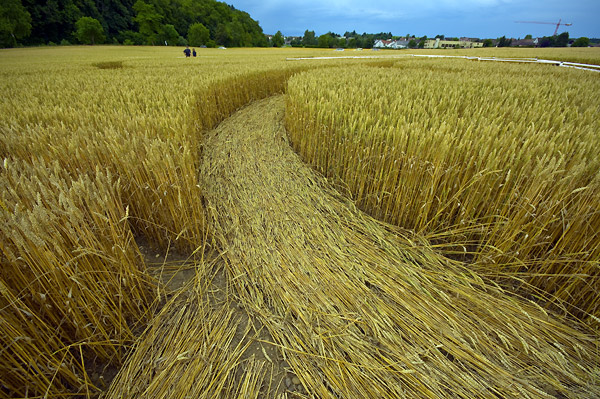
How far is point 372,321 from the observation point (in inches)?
54.1

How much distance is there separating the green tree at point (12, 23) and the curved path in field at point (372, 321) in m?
44.2

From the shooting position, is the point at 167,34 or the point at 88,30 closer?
the point at 88,30

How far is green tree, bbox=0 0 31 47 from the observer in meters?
26.5

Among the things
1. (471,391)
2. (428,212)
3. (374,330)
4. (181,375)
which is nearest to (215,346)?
(181,375)

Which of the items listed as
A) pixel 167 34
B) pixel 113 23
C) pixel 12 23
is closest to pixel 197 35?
pixel 167 34

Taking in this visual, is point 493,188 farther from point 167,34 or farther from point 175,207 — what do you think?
point 167,34

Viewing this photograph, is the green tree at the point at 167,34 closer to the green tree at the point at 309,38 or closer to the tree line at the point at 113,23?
the tree line at the point at 113,23

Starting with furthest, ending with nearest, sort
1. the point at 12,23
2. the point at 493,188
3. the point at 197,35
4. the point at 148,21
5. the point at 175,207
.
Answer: the point at 197,35 → the point at 148,21 → the point at 12,23 → the point at 175,207 → the point at 493,188

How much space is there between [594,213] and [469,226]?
624 mm

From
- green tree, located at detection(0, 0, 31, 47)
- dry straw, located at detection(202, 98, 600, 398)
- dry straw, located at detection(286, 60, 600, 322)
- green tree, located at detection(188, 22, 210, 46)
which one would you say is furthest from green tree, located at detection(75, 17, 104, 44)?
dry straw, located at detection(202, 98, 600, 398)

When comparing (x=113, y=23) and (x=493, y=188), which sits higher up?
(x=113, y=23)

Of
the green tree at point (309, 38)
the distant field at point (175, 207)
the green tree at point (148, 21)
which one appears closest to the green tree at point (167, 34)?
the green tree at point (148, 21)

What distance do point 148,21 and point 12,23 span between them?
18.2 metres

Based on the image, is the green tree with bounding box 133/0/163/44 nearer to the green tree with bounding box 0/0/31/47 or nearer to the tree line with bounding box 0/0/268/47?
the tree line with bounding box 0/0/268/47
